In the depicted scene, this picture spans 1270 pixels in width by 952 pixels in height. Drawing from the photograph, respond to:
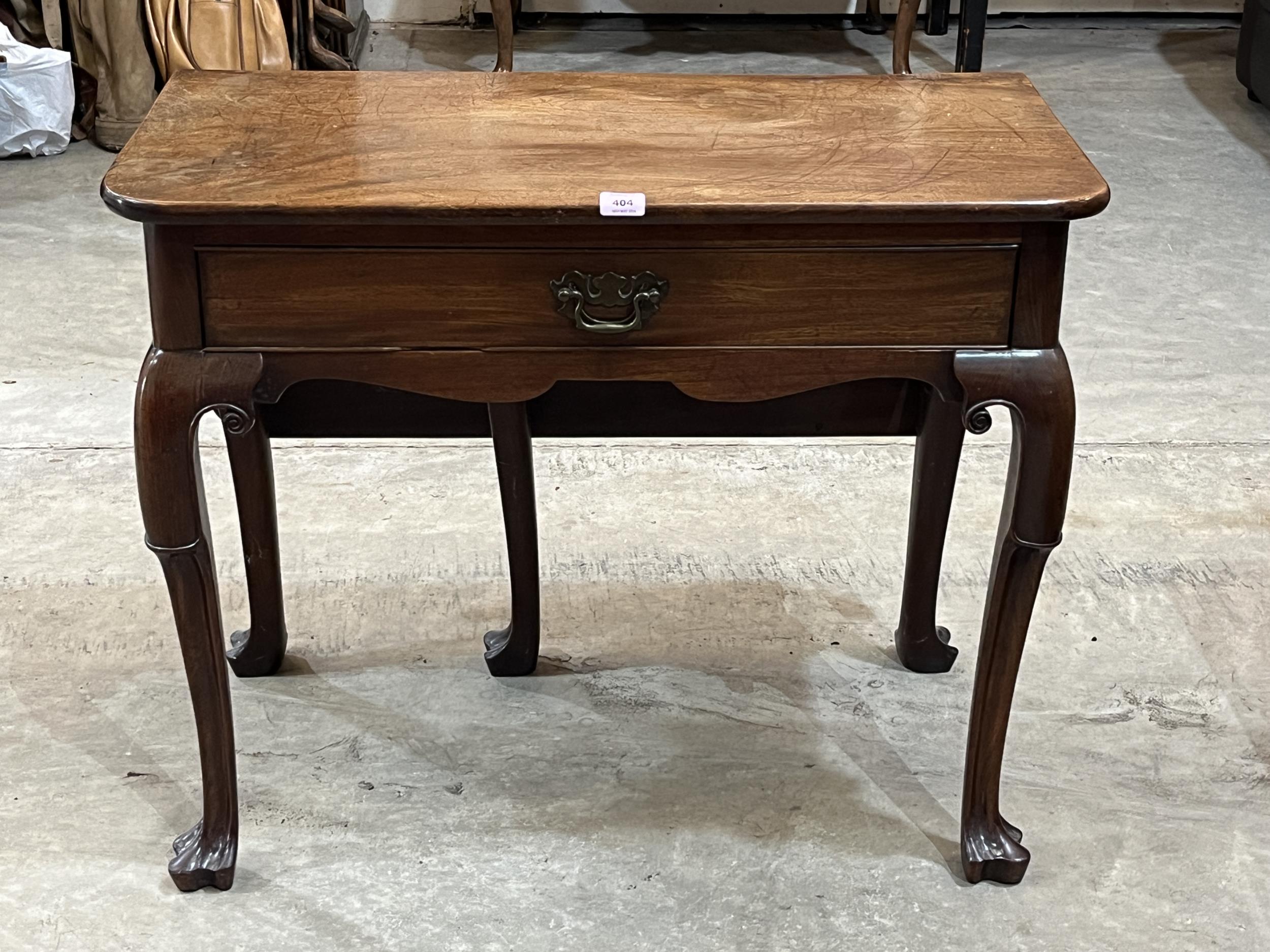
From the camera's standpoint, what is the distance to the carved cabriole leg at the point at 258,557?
70.7 inches

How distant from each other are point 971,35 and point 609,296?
3.46 metres

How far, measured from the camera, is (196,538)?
1.47 meters

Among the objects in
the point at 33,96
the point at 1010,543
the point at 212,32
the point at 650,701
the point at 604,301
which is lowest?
the point at 650,701

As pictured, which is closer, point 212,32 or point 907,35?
point 212,32

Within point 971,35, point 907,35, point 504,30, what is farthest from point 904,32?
point 504,30

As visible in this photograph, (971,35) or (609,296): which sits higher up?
(609,296)

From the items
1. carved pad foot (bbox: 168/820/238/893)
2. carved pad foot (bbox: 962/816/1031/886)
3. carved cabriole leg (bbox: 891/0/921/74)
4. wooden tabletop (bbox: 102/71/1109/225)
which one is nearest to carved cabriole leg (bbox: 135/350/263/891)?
carved pad foot (bbox: 168/820/238/893)

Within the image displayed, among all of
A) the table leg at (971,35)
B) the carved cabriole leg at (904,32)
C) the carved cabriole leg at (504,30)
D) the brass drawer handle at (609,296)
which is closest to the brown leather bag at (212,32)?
the carved cabriole leg at (504,30)

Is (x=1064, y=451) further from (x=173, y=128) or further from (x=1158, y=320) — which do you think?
(x=1158, y=320)

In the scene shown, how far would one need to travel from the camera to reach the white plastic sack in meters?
3.81

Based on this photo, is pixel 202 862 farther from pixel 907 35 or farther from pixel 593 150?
pixel 907 35

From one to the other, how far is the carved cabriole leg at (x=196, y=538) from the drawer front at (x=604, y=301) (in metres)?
0.04

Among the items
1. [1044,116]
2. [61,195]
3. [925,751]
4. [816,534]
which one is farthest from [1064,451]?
[61,195]

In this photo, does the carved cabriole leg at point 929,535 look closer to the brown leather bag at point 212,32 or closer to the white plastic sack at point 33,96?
the brown leather bag at point 212,32
